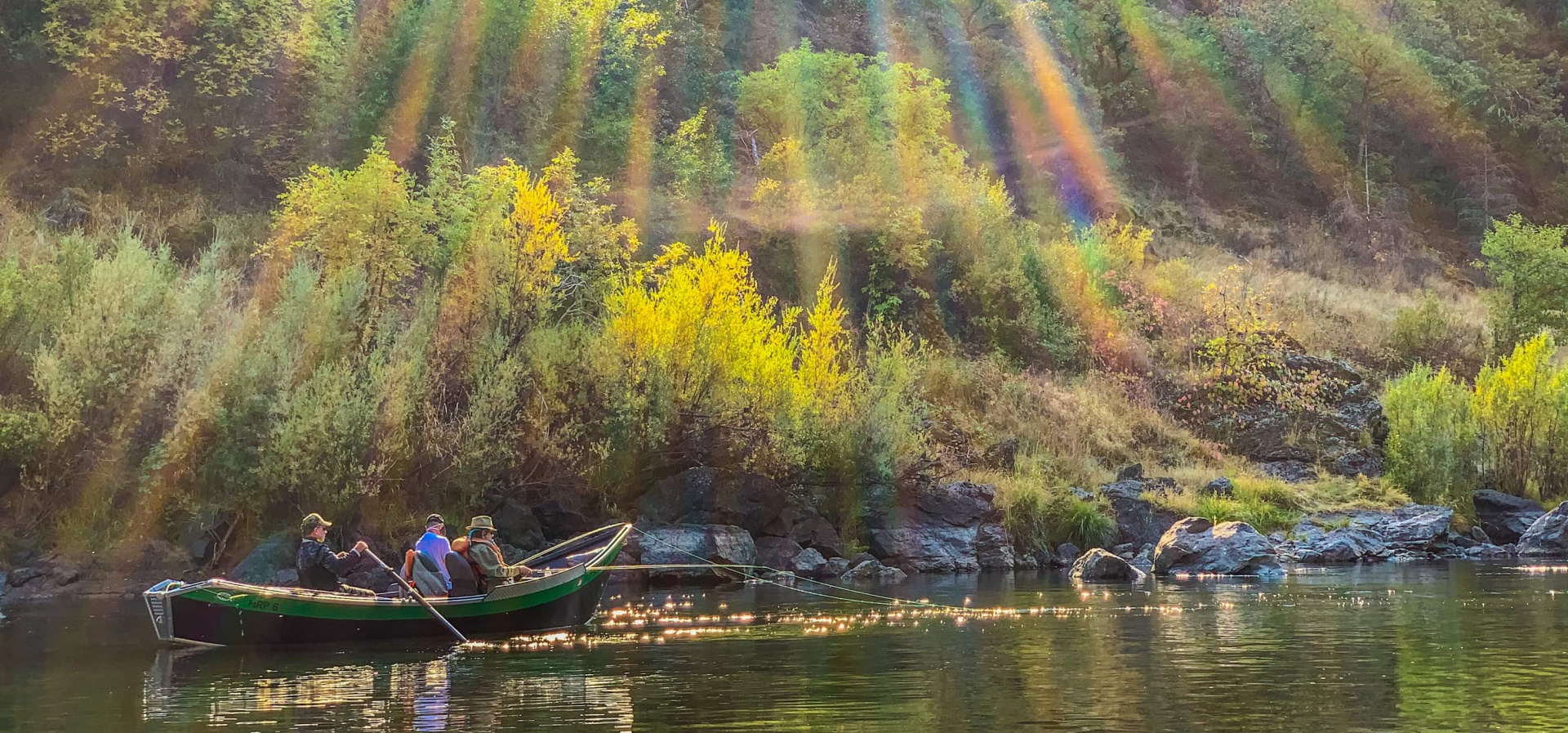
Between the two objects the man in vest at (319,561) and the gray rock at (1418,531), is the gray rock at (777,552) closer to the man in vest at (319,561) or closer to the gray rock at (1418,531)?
the man in vest at (319,561)

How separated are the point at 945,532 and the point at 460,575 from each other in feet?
51.7

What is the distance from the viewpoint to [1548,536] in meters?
34.1

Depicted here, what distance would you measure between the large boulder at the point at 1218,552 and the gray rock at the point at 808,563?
7099mm

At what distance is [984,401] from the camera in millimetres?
44531

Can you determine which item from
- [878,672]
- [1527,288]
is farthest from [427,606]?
[1527,288]

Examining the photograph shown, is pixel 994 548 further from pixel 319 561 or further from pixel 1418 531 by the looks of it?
pixel 319 561

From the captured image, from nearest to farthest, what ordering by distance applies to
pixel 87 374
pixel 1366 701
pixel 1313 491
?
pixel 1366 701
pixel 87 374
pixel 1313 491

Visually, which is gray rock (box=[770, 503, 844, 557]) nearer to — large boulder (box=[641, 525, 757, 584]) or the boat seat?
large boulder (box=[641, 525, 757, 584])

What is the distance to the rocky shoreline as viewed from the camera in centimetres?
2620

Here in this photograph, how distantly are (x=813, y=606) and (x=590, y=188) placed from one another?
2309 centimetres

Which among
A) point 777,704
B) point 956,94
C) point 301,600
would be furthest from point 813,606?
point 956,94

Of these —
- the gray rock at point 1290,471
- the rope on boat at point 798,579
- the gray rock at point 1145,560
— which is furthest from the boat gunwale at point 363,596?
the gray rock at point 1290,471

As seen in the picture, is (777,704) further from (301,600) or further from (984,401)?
(984,401)

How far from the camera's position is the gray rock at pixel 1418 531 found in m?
35.0
